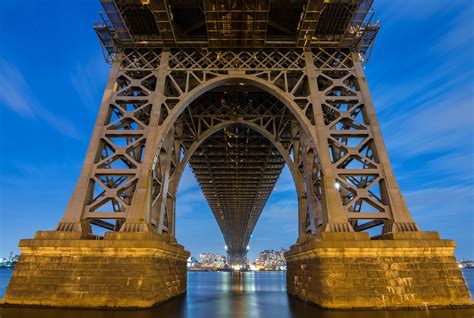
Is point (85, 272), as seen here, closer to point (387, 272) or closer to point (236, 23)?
point (387, 272)

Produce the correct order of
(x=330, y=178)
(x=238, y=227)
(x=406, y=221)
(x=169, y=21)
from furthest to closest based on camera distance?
(x=238, y=227) < (x=169, y=21) < (x=330, y=178) < (x=406, y=221)

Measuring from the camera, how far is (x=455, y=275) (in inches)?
486

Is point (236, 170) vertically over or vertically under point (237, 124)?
over

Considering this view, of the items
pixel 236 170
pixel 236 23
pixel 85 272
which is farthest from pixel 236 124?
pixel 236 170

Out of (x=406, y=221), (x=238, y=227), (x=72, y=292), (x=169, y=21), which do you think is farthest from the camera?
(x=238, y=227)

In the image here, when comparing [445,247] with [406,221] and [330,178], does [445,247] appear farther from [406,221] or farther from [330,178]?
[330,178]

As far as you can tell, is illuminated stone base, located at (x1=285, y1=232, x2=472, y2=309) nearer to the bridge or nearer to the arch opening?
the bridge

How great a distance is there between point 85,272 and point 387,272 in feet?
40.6

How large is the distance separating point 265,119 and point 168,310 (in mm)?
16546

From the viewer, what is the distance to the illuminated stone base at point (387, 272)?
1180cm

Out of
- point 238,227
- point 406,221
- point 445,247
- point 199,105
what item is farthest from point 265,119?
point 238,227

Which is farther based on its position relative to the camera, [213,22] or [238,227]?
[238,227]

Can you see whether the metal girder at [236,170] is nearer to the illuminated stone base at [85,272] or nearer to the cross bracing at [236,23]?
the cross bracing at [236,23]

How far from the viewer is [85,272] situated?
12188 mm
